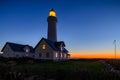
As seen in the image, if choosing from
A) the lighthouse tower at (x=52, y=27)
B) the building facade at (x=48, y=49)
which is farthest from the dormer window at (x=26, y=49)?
the lighthouse tower at (x=52, y=27)

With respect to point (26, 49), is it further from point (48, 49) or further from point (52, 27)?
point (48, 49)

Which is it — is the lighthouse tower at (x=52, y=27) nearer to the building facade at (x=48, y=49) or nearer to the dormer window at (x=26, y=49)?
the building facade at (x=48, y=49)

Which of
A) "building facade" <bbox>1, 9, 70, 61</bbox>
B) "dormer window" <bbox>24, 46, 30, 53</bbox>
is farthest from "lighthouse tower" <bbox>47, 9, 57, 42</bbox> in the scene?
"dormer window" <bbox>24, 46, 30, 53</bbox>

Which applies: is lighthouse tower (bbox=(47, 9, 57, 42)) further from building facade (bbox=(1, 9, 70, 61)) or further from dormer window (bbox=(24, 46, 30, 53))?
dormer window (bbox=(24, 46, 30, 53))

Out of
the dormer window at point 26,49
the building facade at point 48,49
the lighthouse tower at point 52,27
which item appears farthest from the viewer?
the dormer window at point 26,49

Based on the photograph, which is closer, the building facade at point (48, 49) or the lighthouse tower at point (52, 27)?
the building facade at point (48, 49)

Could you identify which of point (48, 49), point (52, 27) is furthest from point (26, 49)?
point (48, 49)

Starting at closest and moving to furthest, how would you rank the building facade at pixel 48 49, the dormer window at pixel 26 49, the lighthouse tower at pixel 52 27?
the building facade at pixel 48 49 → the lighthouse tower at pixel 52 27 → the dormer window at pixel 26 49

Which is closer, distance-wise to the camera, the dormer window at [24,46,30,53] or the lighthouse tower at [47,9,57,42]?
the lighthouse tower at [47,9,57,42]

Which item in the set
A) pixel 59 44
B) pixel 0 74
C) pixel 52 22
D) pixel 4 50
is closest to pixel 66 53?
pixel 59 44

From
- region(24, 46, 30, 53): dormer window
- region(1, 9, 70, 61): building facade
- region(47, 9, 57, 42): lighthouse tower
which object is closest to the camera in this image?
region(1, 9, 70, 61): building facade

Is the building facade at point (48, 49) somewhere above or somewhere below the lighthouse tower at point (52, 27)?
below

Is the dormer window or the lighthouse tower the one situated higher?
the lighthouse tower

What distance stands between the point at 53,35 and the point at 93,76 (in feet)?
123
